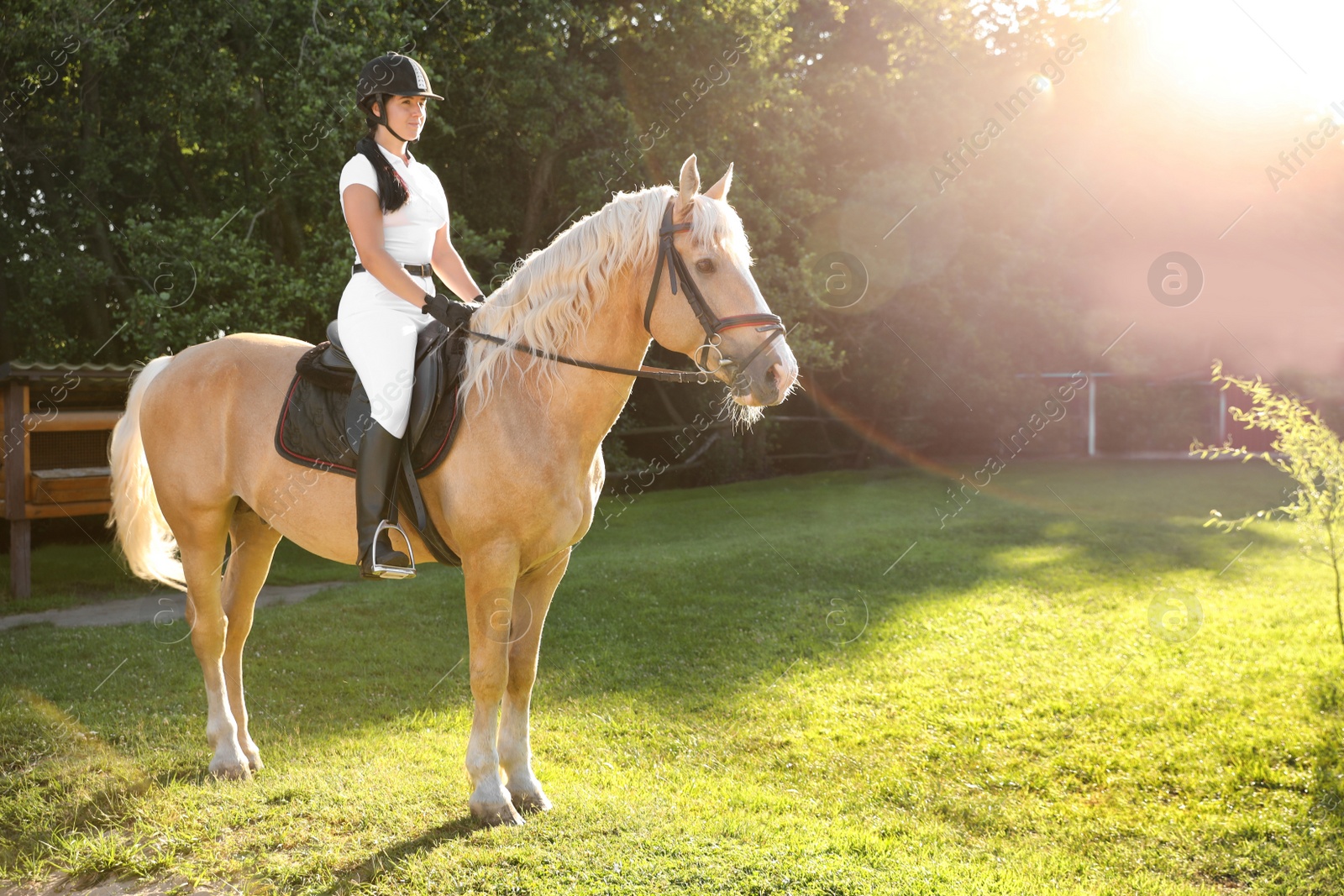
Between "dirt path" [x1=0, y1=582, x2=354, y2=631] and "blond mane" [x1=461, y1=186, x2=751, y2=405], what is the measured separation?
19.6 ft

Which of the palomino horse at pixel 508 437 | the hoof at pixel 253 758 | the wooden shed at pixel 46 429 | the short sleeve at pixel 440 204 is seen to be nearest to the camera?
the palomino horse at pixel 508 437

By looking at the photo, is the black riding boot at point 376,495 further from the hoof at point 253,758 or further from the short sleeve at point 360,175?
the hoof at point 253,758

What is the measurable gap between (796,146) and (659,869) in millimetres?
14441

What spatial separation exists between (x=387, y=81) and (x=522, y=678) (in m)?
2.78

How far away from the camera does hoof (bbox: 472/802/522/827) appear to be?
164 inches

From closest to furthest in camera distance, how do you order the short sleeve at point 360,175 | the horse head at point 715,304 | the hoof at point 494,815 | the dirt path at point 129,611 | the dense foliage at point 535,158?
1. the horse head at point 715,304
2. the short sleeve at point 360,175
3. the hoof at point 494,815
4. the dirt path at point 129,611
5. the dense foliage at point 535,158

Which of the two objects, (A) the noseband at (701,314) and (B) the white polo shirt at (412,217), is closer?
(A) the noseband at (701,314)

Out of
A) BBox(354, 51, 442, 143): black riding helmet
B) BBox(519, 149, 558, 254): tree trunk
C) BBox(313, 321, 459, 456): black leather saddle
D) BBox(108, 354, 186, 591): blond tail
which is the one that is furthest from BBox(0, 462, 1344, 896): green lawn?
BBox(519, 149, 558, 254): tree trunk

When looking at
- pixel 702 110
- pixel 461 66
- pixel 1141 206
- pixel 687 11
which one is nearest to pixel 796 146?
pixel 702 110

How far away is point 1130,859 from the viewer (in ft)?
14.7

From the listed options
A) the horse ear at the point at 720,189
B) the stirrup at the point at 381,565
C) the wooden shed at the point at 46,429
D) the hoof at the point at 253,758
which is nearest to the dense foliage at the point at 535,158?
the wooden shed at the point at 46,429

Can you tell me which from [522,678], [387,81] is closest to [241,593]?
[522,678]

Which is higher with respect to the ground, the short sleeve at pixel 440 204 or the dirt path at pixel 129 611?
the short sleeve at pixel 440 204

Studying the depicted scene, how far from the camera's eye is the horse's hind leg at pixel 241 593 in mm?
5047
